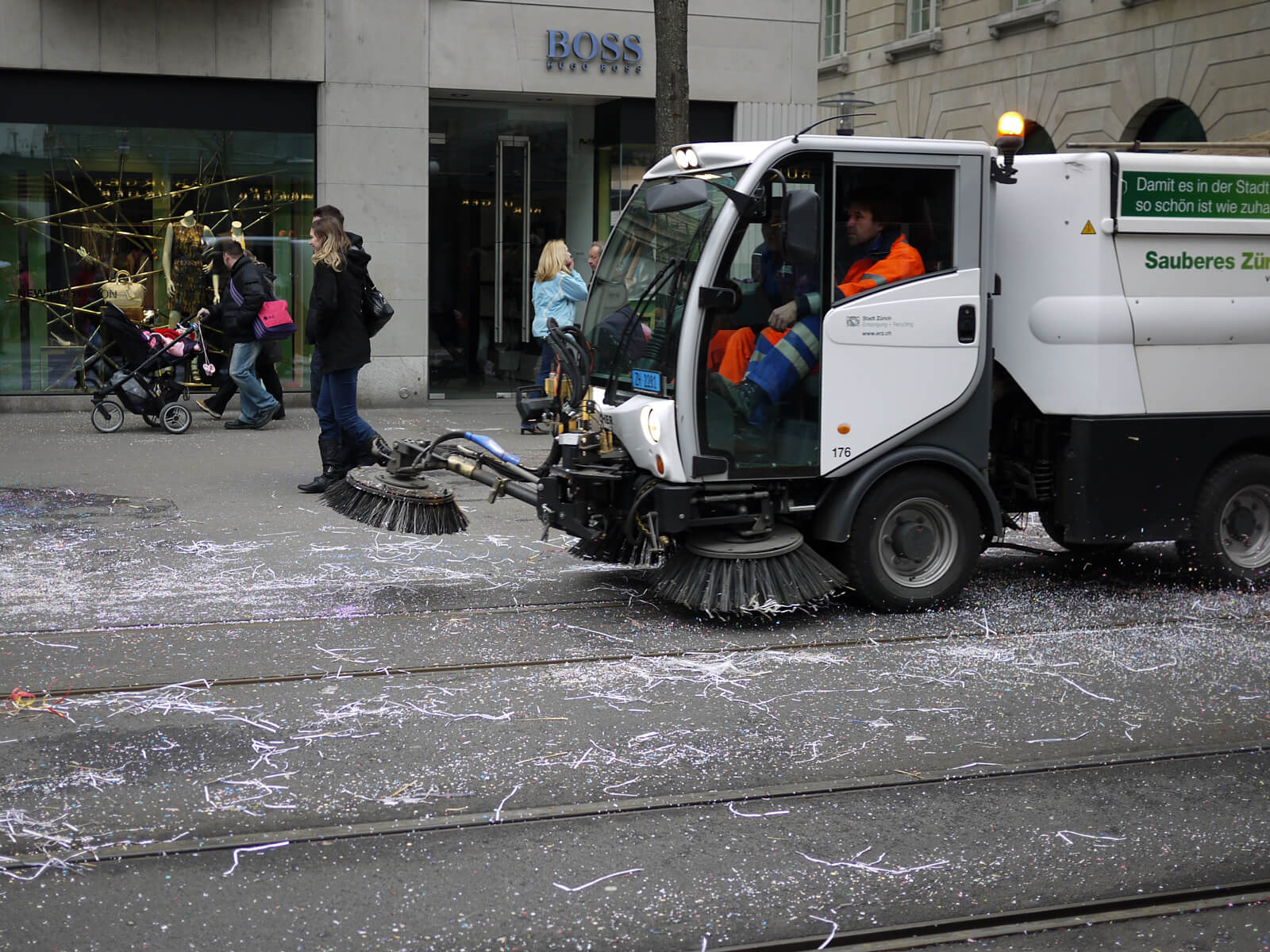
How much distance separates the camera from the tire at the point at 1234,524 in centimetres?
781

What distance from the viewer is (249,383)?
1448 cm

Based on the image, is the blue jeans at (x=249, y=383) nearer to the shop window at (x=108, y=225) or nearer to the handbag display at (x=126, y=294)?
the shop window at (x=108, y=225)

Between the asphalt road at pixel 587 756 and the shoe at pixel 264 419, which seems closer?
the asphalt road at pixel 587 756

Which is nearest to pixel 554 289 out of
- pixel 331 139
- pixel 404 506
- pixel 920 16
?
pixel 331 139

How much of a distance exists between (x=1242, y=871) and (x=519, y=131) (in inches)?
641

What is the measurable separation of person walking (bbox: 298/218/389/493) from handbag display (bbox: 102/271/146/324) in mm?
7028

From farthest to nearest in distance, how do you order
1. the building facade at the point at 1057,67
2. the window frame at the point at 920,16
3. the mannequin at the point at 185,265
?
the window frame at the point at 920,16 < the building facade at the point at 1057,67 < the mannequin at the point at 185,265

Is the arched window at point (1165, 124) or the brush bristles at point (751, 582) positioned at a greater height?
the arched window at point (1165, 124)

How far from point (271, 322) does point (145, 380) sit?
152cm

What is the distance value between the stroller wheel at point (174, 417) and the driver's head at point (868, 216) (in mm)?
9191

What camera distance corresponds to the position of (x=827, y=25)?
1419 inches

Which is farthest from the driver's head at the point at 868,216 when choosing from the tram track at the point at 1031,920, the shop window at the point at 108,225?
the shop window at the point at 108,225

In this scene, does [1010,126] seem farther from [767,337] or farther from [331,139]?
[331,139]

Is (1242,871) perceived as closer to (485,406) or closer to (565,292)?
(565,292)
